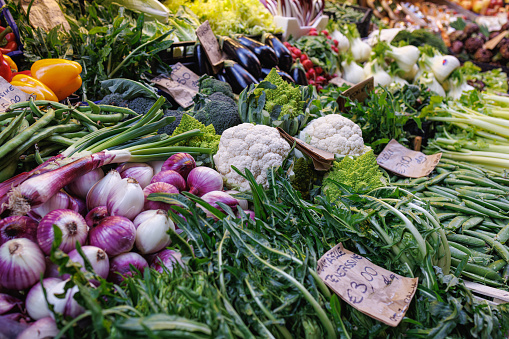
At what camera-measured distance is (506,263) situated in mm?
1492

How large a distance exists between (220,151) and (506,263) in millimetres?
1461

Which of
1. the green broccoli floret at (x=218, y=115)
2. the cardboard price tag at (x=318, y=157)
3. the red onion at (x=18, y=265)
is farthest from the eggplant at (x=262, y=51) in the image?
the red onion at (x=18, y=265)

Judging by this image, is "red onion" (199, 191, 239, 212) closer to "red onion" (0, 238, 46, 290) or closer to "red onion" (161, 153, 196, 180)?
"red onion" (161, 153, 196, 180)

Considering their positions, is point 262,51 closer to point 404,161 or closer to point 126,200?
point 404,161

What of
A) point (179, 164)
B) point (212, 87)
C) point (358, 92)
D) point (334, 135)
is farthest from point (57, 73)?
point (358, 92)

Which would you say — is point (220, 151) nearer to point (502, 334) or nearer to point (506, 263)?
point (502, 334)

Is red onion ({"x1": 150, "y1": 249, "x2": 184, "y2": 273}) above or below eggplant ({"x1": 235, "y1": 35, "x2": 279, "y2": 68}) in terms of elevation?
below

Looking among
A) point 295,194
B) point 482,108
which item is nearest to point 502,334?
point 295,194

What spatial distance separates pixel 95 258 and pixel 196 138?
2.95ft

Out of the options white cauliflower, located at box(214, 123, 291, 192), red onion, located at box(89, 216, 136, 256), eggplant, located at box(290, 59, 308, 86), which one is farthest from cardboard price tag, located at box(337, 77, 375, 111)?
red onion, located at box(89, 216, 136, 256)

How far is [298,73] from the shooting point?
2955 millimetres

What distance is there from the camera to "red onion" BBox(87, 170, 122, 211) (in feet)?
4.10

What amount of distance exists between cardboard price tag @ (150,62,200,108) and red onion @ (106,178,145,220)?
1014 mm

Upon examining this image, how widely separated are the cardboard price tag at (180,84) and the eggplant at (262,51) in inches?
25.8
